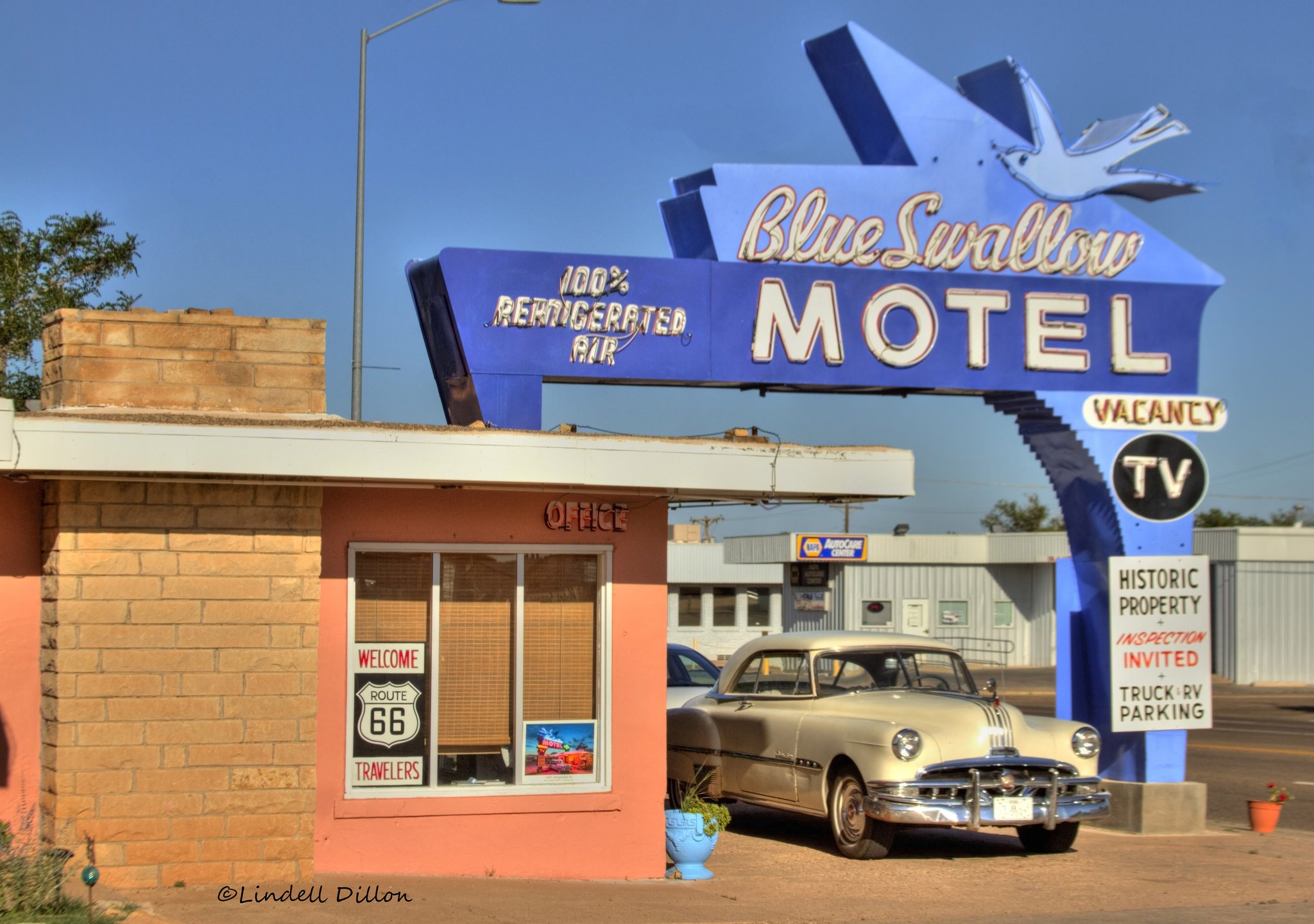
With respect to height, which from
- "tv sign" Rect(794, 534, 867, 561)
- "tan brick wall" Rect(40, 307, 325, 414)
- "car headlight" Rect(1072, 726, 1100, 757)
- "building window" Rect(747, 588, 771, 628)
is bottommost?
"building window" Rect(747, 588, 771, 628)

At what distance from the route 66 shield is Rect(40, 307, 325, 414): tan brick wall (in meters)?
1.82

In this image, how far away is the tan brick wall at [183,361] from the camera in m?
8.63

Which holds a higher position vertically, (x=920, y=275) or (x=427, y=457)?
(x=920, y=275)

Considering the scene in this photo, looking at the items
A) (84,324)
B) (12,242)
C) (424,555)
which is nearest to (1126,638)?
(424,555)

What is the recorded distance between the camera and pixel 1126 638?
1254 cm

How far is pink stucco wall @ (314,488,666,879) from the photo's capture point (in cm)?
865

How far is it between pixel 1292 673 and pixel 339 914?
1524 inches

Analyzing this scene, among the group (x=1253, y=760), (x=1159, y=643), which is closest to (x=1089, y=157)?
(x=1159, y=643)

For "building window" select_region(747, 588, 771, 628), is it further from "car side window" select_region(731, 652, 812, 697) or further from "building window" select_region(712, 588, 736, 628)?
"car side window" select_region(731, 652, 812, 697)

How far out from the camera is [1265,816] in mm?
12633

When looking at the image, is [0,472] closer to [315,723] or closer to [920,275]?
[315,723]

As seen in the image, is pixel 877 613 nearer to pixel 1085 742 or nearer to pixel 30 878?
pixel 1085 742

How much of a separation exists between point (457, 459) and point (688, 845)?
11.0 feet

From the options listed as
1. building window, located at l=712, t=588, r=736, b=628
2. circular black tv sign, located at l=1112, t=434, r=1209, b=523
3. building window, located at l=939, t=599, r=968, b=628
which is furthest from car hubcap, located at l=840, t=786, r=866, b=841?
building window, located at l=712, t=588, r=736, b=628
